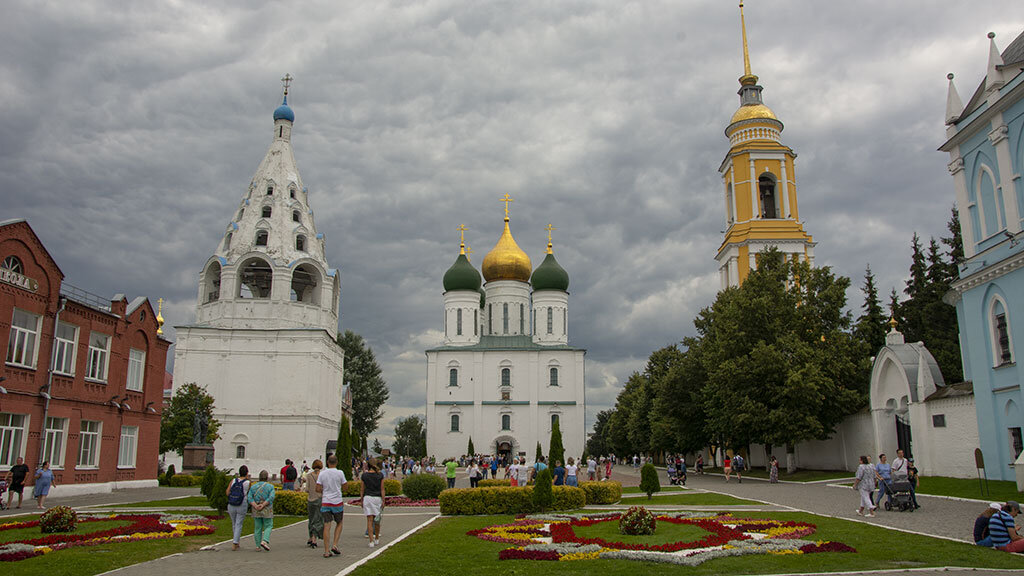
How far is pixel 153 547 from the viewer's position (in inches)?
485

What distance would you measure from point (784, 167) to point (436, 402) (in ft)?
112

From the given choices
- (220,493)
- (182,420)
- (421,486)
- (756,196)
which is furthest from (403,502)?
(756,196)

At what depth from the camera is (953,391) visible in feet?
79.2

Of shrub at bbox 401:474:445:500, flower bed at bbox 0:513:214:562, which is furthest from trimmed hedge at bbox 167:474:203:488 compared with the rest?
flower bed at bbox 0:513:214:562

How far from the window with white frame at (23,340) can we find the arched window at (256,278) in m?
23.1

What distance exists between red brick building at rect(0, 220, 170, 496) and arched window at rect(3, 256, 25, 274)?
0.02 metres

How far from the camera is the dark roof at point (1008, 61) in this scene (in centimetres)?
2228

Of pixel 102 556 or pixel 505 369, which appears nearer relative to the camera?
pixel 102 556

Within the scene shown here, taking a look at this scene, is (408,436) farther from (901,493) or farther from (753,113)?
(901,493)

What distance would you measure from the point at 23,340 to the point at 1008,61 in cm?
3086

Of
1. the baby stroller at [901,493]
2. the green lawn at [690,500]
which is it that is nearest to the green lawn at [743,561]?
the baby stroller at [901,493]

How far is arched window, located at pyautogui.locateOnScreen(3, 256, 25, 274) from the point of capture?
21375mm

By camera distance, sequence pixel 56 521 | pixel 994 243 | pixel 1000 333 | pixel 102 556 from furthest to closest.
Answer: pixel 994 243
pixel 1000 333
pixel 56 521
pixel 102 556

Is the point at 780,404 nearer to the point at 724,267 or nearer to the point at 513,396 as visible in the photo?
the point at 724,267
